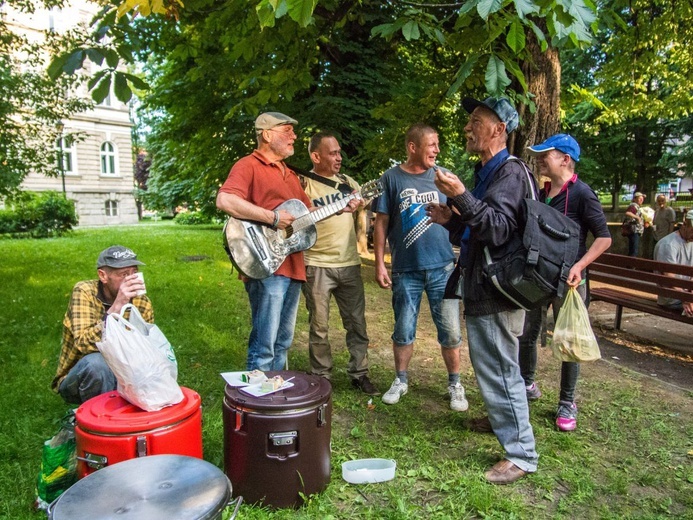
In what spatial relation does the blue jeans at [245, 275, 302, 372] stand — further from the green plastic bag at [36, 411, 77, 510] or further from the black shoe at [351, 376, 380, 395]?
the green plastic bag at [36, 411, 77, 510]

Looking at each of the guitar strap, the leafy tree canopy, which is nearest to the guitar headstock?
the guitar strap

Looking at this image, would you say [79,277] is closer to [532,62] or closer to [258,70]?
[258,70]

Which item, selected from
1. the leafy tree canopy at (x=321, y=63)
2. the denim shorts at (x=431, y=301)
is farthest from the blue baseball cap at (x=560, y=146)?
the denim shorts at (x=431, y=301)

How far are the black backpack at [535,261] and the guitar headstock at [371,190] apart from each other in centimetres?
137

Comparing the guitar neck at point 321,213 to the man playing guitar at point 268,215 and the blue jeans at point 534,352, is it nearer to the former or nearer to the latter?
the man playing guitar at point 268,215

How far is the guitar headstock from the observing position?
165 inches

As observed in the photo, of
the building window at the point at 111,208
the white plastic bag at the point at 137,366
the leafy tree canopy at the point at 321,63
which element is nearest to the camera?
the white plastic bag at the point at 137,366

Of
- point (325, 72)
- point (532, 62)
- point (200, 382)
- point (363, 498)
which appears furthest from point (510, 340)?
point (325, 72)

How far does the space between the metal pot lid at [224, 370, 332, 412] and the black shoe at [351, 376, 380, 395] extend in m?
1.61

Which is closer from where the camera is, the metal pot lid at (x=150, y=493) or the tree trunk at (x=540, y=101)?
the metal pot lid at (x=150, y=493)

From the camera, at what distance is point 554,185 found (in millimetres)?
3949

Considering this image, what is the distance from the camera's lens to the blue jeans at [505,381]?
10.2 feet

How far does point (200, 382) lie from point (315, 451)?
7.29 ft

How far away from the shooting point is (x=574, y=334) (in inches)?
139
